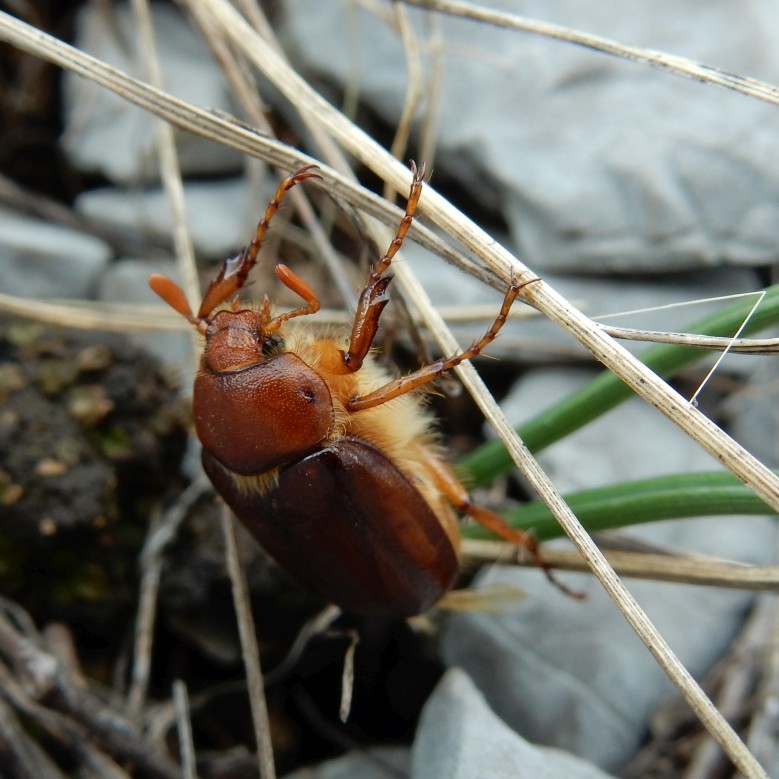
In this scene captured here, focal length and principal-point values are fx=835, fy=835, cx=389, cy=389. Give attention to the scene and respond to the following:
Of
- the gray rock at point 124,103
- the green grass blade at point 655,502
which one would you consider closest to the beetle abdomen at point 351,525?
the green grass blade at point 655,502

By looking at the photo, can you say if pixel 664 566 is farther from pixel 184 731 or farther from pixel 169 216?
pixel 169 216

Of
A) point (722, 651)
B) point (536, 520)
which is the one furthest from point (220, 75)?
point (722, 651)

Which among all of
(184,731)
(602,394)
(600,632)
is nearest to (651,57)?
(602,394)

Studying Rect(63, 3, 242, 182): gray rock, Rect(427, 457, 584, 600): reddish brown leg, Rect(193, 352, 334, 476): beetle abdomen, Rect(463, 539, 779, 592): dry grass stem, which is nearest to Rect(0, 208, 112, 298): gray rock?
Rect(63, 3, 242, 182): gray rock

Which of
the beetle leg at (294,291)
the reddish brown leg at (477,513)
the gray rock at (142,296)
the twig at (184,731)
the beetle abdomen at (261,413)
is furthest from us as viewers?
the gray rock at (142,296)

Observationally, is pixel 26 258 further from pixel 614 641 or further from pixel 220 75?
pixel 614 641

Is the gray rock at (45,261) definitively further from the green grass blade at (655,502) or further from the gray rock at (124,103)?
the green grass blade at (655,502)
